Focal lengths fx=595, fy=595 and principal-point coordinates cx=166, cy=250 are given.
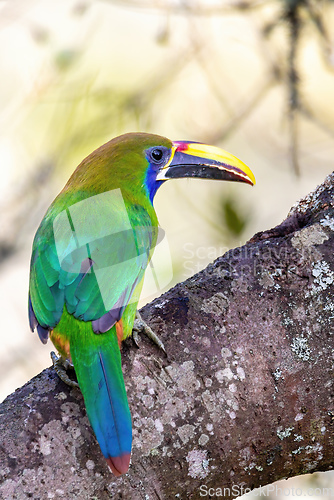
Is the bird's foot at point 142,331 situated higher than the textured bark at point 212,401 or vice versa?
the bird's foot at point 142,331

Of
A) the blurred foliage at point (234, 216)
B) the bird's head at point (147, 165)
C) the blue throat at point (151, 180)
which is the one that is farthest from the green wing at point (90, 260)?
the blurred foliage at point (234, 216)

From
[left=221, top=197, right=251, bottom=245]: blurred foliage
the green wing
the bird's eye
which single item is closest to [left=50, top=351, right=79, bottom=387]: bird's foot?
the green wing

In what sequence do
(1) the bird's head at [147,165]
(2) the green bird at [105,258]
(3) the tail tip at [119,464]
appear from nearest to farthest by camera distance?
(3) the tail tip at [119,464] → (2) the green bird at [105,258] → (1) the bird's head at [147,165]

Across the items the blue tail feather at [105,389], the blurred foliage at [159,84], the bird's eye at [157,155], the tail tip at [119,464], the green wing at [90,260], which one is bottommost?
the tail tip at [119,464]

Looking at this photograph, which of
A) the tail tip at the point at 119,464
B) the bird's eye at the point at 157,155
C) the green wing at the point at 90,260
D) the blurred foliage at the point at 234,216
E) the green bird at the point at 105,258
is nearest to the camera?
the tail tip at the point at 119,464

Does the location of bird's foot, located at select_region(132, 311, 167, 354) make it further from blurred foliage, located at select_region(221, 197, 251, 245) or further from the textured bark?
blurred foliage, located at select_region(221, 197, 251, 245)

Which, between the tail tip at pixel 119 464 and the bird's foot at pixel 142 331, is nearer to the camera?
the tail tip at pixel 119 464

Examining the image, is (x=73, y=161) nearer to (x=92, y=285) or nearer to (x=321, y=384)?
(x=92, y=285)

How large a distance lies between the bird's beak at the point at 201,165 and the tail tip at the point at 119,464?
1424mm

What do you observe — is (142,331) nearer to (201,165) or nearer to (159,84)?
(201,165)

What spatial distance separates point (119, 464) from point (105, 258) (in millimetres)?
809

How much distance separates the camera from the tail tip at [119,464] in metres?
1.49

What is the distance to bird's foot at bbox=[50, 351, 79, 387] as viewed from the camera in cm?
170

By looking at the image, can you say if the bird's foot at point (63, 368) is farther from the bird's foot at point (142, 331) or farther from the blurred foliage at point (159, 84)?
the blurred foliage at point (159, 84)
